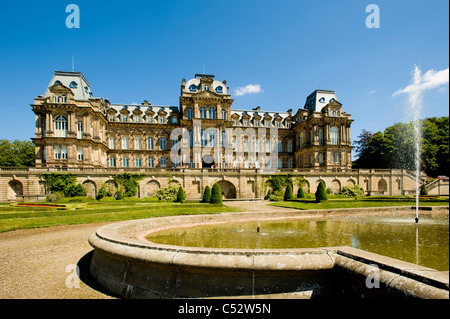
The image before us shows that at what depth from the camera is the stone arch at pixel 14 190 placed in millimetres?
29781

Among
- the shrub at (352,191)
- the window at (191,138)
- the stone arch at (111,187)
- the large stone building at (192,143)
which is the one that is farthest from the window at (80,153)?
the shrub at (352,191)

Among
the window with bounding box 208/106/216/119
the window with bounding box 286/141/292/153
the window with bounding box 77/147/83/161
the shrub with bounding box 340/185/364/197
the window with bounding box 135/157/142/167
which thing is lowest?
the shrub with bounding box 340/185/364/197

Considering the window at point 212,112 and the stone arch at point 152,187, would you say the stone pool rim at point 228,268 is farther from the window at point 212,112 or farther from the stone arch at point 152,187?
the window at point 212,112

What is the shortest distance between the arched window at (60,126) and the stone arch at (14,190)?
29.7 ft

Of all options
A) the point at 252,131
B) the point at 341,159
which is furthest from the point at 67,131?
the point at 341,159

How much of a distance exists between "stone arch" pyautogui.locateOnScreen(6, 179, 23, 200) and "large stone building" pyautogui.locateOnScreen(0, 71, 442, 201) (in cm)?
11

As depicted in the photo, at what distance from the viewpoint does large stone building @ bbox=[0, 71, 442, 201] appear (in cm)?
3278

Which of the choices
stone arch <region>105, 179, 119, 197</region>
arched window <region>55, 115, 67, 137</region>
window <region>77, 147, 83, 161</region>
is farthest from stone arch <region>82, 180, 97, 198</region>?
arched window <region>55, 115, 67, 137</region>

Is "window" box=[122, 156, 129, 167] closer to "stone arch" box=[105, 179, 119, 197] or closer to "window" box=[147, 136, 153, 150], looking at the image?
"window" box=[147, 136, 153, 150]

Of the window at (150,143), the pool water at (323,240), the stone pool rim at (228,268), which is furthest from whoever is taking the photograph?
the window at (150,143)

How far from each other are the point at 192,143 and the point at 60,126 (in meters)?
20.5

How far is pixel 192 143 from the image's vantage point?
138 feet
